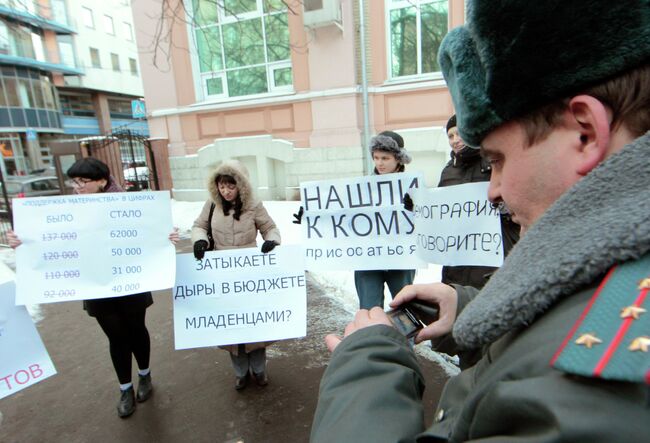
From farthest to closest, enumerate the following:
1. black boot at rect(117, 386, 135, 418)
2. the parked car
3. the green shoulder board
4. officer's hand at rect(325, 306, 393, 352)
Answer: the parked car, black boot at rect(117, 386, 135, 418), officer's hand at rect(325, 306, 393, 352), the green shoulder board

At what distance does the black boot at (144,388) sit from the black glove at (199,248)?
3.51 ft

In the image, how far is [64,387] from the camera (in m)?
3.38

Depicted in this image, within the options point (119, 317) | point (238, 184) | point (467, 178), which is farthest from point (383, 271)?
point (119, 317)

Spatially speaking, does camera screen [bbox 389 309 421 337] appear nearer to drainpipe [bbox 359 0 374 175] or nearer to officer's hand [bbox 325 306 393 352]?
officer's hand [bbox 325 306 393 352]

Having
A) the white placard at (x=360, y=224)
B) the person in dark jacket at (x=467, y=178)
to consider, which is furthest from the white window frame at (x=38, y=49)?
the person in dark jacket at (x=467, y=178)

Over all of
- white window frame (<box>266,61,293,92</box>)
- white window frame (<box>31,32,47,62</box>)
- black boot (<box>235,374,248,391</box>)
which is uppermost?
white window frame (<box>31,32,47,62</box>)

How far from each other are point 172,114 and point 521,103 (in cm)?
1142

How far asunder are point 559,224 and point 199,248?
279 cm

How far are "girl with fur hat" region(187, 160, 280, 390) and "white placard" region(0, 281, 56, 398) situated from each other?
1178mm

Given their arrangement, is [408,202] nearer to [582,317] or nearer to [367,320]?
[367,320]

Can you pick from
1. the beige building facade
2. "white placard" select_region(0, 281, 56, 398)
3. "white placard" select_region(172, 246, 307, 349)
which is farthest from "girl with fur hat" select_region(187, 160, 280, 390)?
the beige building facade

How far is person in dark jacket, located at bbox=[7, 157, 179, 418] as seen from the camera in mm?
2914

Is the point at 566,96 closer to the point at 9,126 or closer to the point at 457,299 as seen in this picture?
the point at 457,299

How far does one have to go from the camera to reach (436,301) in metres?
1.29
